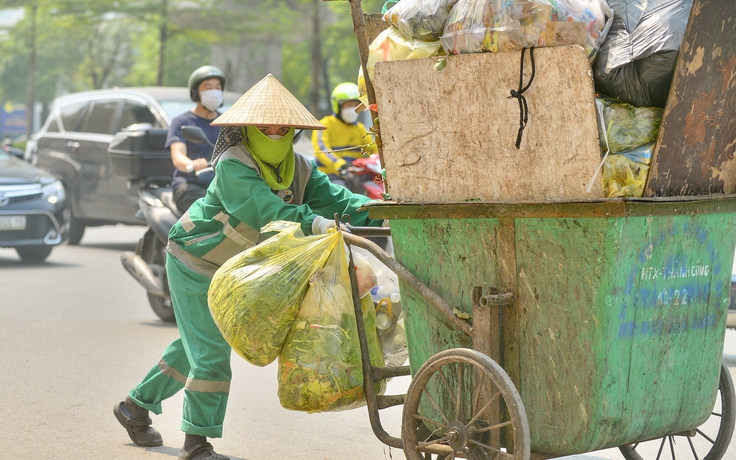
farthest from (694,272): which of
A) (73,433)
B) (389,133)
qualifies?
(73,433)

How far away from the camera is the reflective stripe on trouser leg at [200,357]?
424 cm

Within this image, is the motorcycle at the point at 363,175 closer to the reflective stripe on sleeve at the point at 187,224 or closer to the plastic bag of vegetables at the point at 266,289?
the reflective stripe on sleeve at the point at 187,224

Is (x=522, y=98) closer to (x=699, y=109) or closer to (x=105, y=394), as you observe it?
(x=699, y=109)

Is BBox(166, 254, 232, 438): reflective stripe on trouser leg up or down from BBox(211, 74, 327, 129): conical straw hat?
down

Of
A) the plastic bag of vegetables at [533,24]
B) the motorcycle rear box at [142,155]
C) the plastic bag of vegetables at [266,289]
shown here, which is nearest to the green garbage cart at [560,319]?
the plastic bag of vegetables at [266,289]

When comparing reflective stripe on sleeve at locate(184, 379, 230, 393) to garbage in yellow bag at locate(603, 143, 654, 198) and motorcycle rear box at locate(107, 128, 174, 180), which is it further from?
motorcycle rear box at locate(107, 128, 174, 180)

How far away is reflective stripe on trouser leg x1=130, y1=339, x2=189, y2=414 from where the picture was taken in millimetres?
4633

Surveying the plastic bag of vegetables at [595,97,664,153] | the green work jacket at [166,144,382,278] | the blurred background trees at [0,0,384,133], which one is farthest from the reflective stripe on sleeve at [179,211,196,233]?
the blurred background trees at [0,0,384,133]

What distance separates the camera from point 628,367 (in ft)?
10.6

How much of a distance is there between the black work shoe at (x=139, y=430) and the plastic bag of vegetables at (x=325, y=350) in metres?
1.25

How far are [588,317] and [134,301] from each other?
6674 mm

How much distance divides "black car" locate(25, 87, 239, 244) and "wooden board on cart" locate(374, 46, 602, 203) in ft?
24.9

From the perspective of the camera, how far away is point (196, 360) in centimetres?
427

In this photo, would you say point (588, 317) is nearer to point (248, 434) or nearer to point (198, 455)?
point (198, 455)
